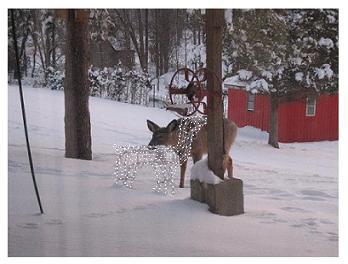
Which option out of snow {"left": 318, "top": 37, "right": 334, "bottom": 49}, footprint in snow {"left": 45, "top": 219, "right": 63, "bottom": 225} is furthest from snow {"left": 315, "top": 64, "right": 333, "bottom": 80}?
footprint in snow {"left": 45, "top": 219, "right": 63, "bottom": 225}

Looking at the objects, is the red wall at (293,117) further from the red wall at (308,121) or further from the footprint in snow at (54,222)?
the footprint in snow at (54,222)

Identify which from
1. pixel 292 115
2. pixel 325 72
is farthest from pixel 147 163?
pixel 325 72

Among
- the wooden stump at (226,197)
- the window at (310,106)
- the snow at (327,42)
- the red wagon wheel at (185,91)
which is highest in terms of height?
the snow at (327,42)

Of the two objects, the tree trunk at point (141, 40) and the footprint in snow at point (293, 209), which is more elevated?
the tree trunk at point (141, 40)

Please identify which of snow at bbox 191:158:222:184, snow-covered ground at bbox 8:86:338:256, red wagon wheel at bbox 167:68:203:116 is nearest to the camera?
snow-covered ground at bbox 8:86:338:256

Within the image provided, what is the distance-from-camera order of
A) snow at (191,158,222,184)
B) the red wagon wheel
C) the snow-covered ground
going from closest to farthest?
the snow-covered ground
the red wagon wheel
snow at (191,158,222,184)

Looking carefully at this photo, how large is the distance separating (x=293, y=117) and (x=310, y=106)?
13 centimetres

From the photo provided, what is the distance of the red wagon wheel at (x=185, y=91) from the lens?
2270mm

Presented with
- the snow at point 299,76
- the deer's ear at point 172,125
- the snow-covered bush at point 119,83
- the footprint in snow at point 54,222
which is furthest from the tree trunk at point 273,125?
the footprint in snow at point 54,222

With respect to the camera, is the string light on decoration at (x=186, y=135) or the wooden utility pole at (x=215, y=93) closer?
the wooden utility pole at (x=215, y=93)

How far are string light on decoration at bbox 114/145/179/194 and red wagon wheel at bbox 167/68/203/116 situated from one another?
0.19 metres

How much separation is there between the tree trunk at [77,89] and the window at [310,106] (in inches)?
32.5

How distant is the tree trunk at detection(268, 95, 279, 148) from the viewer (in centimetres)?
238

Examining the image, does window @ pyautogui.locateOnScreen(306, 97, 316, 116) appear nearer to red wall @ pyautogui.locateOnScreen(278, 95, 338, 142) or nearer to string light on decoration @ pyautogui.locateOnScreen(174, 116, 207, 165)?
red wall @ pyautogui.locateOnScreen(278, 95, 338, 142)
